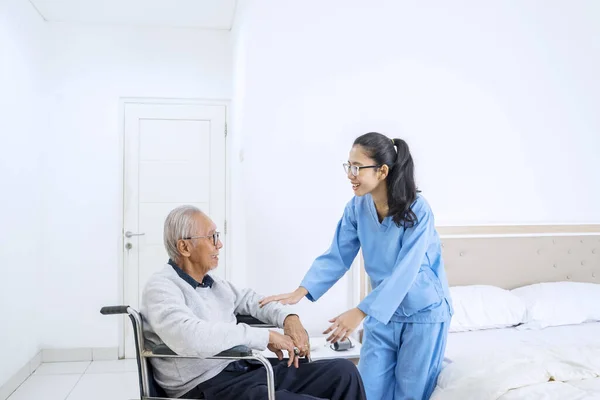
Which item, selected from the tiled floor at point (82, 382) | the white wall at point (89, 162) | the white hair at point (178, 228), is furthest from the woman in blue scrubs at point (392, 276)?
the white wall at point (89, 162)

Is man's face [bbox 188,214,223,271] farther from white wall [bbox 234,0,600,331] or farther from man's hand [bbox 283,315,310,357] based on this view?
white wall [bbox 234,0,600,331]

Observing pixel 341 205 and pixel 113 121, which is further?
pixel 113 121

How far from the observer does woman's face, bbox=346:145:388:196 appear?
203 centimetres

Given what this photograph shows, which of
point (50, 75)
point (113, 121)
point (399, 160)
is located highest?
point (50, 75)

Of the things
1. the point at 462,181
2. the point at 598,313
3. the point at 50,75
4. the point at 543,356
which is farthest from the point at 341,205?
the point at 50,75

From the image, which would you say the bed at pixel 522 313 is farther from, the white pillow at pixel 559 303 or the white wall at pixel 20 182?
the white wall at pixel 20 182

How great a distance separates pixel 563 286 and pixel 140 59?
3.35 m

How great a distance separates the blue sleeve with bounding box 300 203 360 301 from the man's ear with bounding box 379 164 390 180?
0.27 metres

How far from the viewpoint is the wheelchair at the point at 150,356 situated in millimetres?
1505

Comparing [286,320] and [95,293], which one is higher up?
[286,320]

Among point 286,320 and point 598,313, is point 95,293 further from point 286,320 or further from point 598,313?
point 598,313

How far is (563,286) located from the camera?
3.11 metres

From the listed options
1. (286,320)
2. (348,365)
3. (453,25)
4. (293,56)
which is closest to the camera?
(348,365)

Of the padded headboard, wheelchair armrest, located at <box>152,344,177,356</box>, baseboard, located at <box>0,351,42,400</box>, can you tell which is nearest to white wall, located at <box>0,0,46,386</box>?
baseboard, located at <box>0,351,42,400</box>
